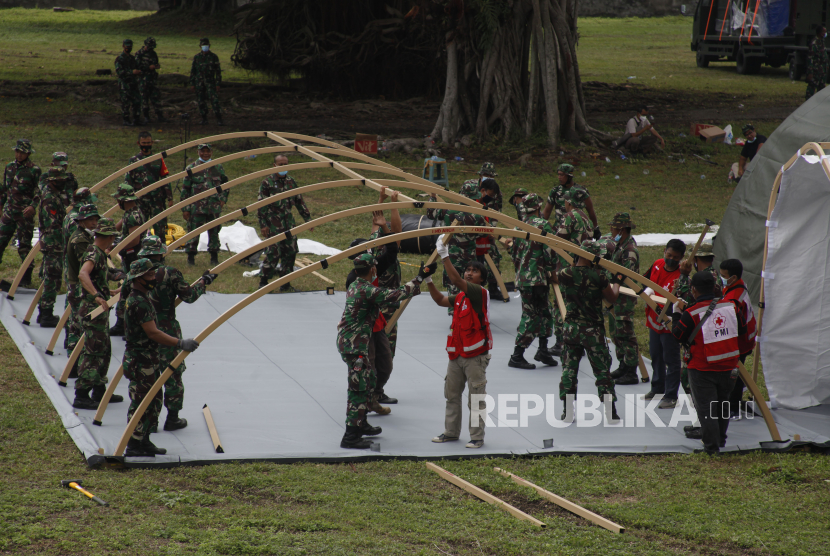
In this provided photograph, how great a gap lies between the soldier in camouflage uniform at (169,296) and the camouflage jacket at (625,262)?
4342 millimetres

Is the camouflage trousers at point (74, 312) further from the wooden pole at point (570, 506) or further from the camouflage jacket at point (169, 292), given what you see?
the wooden pole at point (570, 506)

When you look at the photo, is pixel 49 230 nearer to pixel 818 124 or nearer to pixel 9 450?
pixel 9 450

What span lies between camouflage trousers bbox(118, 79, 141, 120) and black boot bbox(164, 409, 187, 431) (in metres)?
16.7

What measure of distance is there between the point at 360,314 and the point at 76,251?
333 cm

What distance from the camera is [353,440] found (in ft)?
24.4

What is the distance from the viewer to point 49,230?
419 inches

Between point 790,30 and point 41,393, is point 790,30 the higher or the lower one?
the higher one

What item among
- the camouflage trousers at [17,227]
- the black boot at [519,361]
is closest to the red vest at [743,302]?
the black boot at [519,361]

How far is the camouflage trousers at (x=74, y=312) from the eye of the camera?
859 cm

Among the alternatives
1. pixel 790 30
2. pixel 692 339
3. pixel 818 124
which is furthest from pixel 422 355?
pixel 790 30

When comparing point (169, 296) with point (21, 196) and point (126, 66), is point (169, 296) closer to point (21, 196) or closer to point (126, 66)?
point (21, 196)

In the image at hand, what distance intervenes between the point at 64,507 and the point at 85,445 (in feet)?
3.67

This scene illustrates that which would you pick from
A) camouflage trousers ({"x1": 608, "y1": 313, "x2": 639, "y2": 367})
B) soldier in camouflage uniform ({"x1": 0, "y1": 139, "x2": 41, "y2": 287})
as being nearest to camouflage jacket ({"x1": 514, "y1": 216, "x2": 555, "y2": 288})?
camouflage trousers ({"x1": 608, "y1": 313, "x2": 639, "y2": 367})

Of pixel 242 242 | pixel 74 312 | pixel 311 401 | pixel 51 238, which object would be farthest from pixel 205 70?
pixel 311 401
